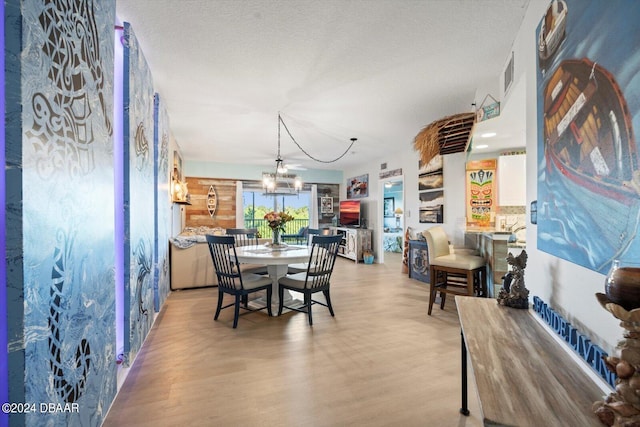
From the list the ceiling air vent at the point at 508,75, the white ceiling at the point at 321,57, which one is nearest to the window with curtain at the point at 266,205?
the white ceiling at the point at 321,57

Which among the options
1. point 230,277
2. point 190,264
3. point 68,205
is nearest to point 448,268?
point 230,277

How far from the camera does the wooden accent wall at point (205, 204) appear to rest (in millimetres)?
7430

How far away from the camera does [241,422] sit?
1624 mm

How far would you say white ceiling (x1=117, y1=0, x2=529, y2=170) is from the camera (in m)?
1.96

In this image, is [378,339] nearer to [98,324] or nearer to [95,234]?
[98,324]

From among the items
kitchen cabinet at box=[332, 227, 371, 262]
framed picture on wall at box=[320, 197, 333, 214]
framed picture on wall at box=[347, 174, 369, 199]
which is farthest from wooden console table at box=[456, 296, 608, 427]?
framed picture on wall at box=[320, 197, 333, 214]

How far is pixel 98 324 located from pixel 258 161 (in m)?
6.23

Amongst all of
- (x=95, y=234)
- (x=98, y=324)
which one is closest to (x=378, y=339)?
(x=98, y=324)

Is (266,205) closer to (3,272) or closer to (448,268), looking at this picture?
(448,268)

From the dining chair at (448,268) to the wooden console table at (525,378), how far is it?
2033 millimetres

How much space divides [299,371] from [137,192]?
1.95 metres

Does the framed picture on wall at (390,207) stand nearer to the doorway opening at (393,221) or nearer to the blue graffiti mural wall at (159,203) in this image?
the doorway opening at (393,221)

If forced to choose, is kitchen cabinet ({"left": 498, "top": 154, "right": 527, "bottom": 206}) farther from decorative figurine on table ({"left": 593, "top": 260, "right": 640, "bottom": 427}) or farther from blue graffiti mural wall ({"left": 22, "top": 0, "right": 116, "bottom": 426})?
blue graffiti mural wall ({"left": 22, "top": 0, "right": 116, "bottom": 426})

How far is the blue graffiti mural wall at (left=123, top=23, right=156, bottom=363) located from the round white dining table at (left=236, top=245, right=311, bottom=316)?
36.4 inches
